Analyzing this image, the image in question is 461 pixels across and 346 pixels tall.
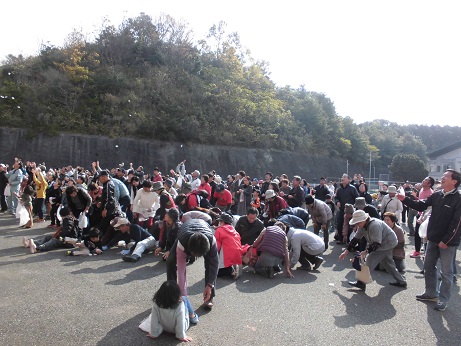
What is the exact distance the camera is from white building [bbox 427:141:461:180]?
55600mm

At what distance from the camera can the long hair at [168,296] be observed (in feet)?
12.2

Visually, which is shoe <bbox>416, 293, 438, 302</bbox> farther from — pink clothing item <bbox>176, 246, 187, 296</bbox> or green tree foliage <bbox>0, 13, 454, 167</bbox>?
green tree foliage <bbox>0, 13, 454, 167</bbox>

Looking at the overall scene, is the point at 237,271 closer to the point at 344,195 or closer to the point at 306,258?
the point at 306,258

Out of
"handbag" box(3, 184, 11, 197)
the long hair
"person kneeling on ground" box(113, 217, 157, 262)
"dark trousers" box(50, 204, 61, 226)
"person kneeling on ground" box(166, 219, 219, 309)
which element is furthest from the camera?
"handbag" box(3, 184, 11, 197)

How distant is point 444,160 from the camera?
5844cm

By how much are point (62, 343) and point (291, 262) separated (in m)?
4.53

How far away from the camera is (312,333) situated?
169 inches

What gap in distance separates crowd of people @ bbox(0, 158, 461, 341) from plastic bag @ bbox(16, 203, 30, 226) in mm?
162

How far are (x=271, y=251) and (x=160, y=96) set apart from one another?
29.6 meters

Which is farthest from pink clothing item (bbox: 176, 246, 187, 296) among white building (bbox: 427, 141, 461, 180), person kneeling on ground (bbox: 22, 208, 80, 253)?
white building (bbox: 427, 141, 461, 180)

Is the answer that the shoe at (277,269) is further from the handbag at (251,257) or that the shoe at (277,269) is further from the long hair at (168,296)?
the long hair at (168,296)

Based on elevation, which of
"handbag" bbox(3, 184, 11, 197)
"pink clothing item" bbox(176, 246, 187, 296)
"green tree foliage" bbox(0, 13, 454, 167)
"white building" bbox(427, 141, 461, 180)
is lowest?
"white building" bbox(427, 141, 461, 180)

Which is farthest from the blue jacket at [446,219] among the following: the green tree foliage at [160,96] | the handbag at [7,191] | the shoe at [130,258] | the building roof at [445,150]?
the building roof at [445,150]

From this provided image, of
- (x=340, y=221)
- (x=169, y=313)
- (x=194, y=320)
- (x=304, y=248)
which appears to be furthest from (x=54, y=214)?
(x=340, y=221)
